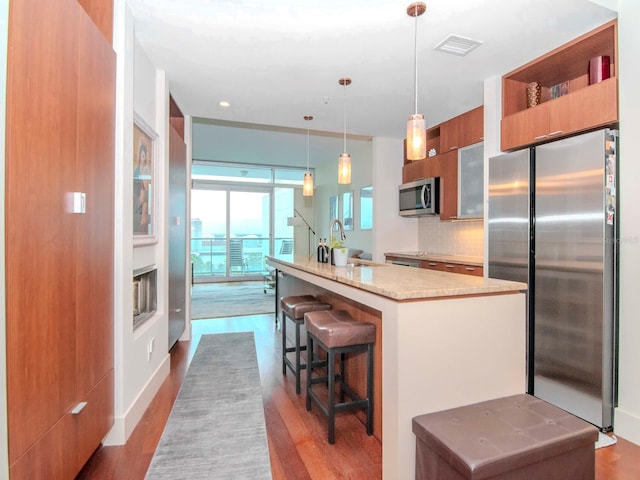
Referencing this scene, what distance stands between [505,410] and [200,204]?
8085 millimetres

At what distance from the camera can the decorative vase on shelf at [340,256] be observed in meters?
2.83

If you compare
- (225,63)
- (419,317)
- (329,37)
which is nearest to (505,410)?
(419,317)

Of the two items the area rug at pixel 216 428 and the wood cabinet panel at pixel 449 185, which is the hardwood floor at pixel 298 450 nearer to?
the area rug at pixel 216 428

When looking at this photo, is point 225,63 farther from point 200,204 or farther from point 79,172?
point 200,204

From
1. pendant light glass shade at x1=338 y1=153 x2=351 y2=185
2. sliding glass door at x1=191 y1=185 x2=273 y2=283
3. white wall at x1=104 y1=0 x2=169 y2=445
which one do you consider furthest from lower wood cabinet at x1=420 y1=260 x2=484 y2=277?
sliding glass door at x1=191 y1=185 x2=273 y2=283

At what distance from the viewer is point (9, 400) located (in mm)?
1140

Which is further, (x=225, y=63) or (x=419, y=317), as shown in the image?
(x=225, y=63)

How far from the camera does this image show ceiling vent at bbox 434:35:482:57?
8.07 ft

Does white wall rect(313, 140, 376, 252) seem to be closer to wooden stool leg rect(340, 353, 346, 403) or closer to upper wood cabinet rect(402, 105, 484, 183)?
upper wood cabinet rect(402, 105, 484, 183)

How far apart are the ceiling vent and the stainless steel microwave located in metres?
1.94

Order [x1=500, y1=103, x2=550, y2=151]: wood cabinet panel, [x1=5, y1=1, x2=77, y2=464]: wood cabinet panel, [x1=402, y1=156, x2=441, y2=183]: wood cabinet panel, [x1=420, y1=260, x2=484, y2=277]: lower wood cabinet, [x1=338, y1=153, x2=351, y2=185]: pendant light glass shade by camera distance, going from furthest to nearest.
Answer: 1. [x1=402, y1=156, x2=441, y2=183]: wood cabinet panel
2. [x1=420, y1=260, x2=484, y2=277]: lower wood cabinet
3. [x1=338, y1=153, x2=351, y2=185]: pendant light glass shade
4. [x1=500, y1=103, x2=550, y2=151]: wood cabinet panel
5. [x1=5, y1=1, x2=77, y2=464]: wood cabinet panel

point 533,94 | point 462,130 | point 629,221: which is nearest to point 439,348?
point 629,221

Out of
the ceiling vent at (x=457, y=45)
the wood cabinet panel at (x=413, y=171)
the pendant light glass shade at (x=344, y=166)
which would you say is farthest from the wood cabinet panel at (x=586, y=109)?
the wood cabinet panel at (x=413, y=171)

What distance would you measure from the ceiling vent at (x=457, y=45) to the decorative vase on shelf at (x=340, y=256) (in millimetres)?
1676
